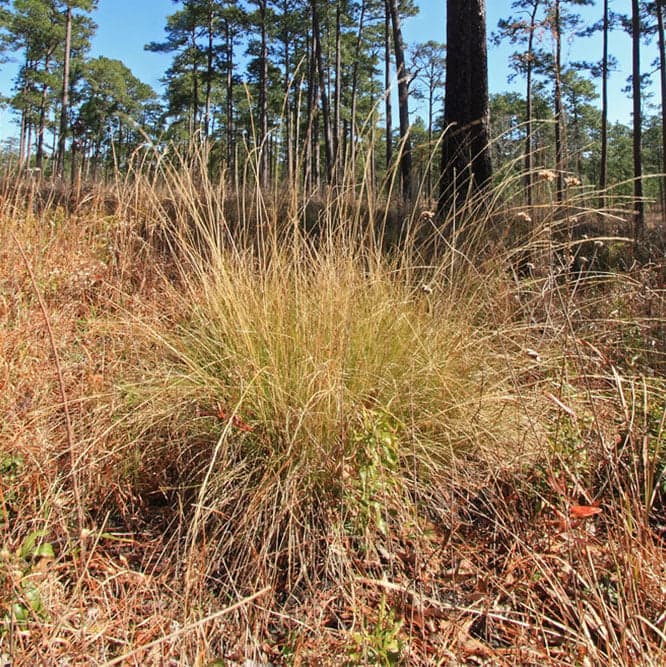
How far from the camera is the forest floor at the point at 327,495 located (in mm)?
920

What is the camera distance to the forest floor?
0.92 meters

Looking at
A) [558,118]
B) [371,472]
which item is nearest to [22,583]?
[371,472]

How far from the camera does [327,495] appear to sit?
117 cm

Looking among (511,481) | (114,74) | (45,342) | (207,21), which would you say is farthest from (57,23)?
(511,481)

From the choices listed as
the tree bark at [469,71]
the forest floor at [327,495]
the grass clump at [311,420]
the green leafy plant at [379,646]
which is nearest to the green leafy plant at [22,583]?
the forest floor at [327,495]

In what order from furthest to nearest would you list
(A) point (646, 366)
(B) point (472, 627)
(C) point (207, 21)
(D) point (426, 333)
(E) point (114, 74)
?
(E) point (114, 74) < (C) point (207, 21) < (A) point (646, 366) < (D) point (426, 333) < (B) point (472, 627)

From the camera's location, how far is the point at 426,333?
1562mm

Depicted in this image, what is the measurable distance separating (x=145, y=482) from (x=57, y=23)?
2894cm

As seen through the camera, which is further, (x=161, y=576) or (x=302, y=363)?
(x=302, y=363)

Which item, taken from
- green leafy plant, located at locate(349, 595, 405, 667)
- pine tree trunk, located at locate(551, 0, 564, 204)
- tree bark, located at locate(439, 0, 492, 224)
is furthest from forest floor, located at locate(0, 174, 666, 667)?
tree bark, located at locate(439, 0, 492, 224)

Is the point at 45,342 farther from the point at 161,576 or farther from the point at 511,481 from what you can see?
the point at 511,481

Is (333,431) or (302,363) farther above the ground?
(302,363)

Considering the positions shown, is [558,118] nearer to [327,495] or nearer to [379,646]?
[327,495]

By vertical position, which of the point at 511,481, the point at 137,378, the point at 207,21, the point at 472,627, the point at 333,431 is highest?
the point at 207,21
